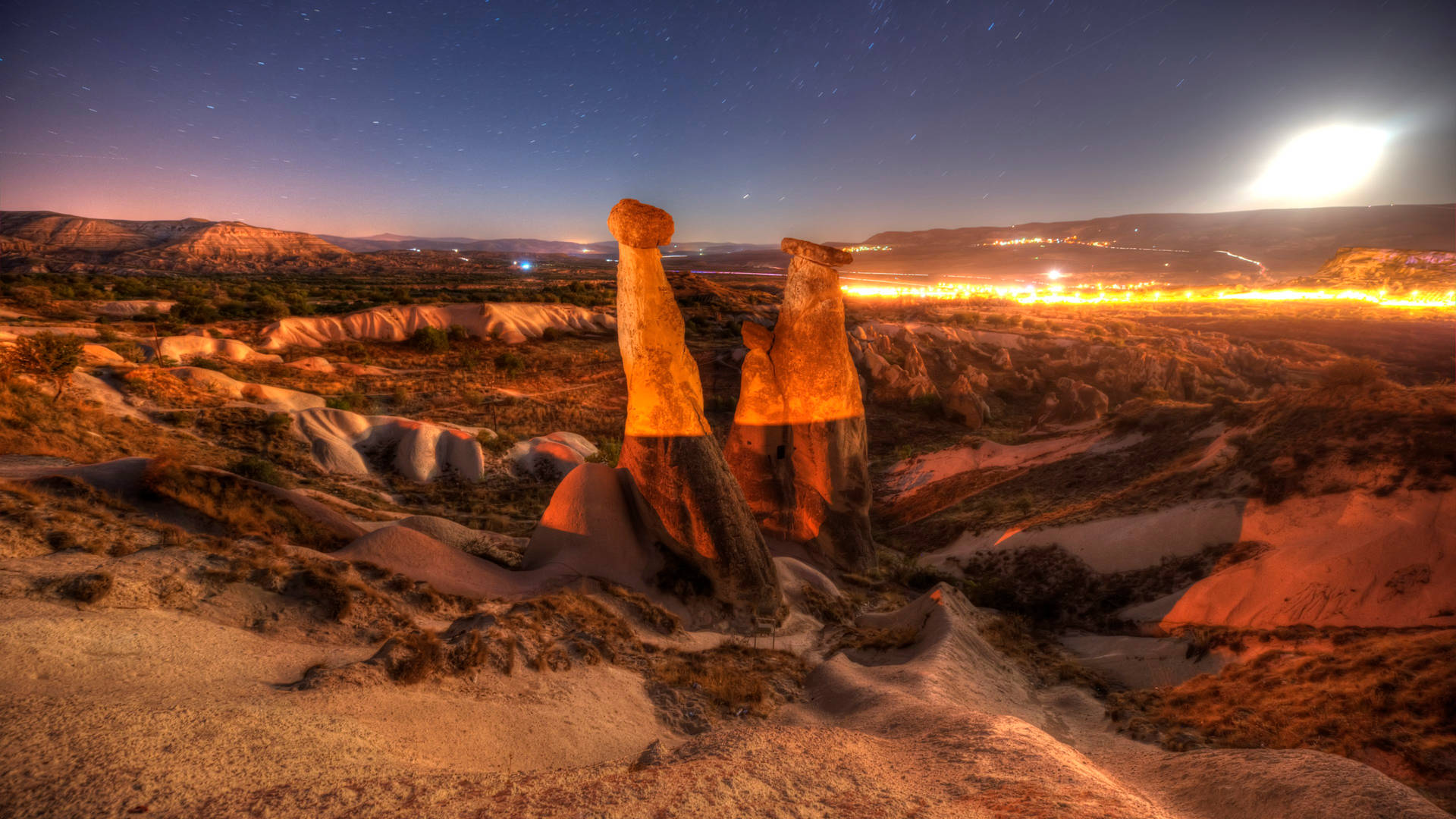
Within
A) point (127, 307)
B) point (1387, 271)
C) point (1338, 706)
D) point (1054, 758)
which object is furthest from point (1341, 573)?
point (1387, 271)

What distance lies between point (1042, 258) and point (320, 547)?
137m

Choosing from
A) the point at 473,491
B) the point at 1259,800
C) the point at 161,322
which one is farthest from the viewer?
the point at 161,322

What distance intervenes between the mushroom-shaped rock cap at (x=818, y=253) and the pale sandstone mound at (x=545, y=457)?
989 centimetres

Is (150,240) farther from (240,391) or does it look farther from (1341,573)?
(1341,573)

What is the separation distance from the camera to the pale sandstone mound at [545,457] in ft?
62.1

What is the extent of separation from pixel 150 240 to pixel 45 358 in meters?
130

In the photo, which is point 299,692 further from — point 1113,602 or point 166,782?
point 1113,602

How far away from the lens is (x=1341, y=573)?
903 centimetres

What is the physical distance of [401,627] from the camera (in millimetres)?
6203

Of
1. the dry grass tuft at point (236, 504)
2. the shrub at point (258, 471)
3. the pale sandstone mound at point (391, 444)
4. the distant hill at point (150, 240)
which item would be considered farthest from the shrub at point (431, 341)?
the distant hill at point (150, 240)

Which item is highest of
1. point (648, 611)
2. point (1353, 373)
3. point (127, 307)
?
point (127, 307)

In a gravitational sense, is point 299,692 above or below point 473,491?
above

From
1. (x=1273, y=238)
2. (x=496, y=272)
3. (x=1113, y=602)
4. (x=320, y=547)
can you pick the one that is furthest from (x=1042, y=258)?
(x=320, y=547)

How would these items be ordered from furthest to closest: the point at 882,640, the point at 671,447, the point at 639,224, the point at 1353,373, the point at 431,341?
the point at 431,341
the point at 1353,373
the point at 671,447
the point at 639,224
the point at 882,640
